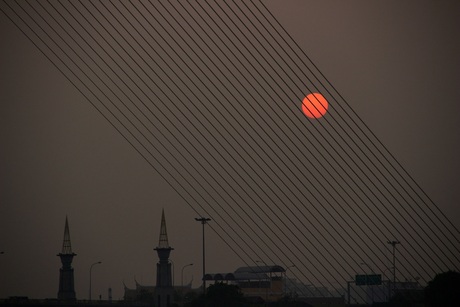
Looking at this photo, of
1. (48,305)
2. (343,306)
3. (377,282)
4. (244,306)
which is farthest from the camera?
(343,306)

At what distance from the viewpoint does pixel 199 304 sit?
4963 inches

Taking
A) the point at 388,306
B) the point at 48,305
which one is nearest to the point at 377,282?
the point at 388,306

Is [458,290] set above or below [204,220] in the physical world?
below

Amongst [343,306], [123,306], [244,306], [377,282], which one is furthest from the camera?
[343,306]

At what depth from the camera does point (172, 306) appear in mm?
166875

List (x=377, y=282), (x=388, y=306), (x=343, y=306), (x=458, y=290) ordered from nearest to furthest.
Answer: (x=458, y=290) → (x=388, y=306) → (x=377, y=282) → (x=343, y=306)

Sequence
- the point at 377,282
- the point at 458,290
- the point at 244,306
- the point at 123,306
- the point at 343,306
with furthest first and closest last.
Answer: the point at 343,306
the point at 123,306
the point at 377,282
the point at 244,306
the point at 458,290

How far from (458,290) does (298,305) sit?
81.8 meters

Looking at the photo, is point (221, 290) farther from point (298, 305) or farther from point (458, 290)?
point (298, 305)

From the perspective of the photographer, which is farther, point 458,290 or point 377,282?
point 377,282

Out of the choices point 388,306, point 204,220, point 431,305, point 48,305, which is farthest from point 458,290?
point 48,305

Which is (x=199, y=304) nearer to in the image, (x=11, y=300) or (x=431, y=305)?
(x=431, y=305)

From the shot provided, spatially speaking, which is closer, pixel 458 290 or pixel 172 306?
pixel 458 290

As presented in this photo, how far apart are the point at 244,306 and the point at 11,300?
2594 inches
